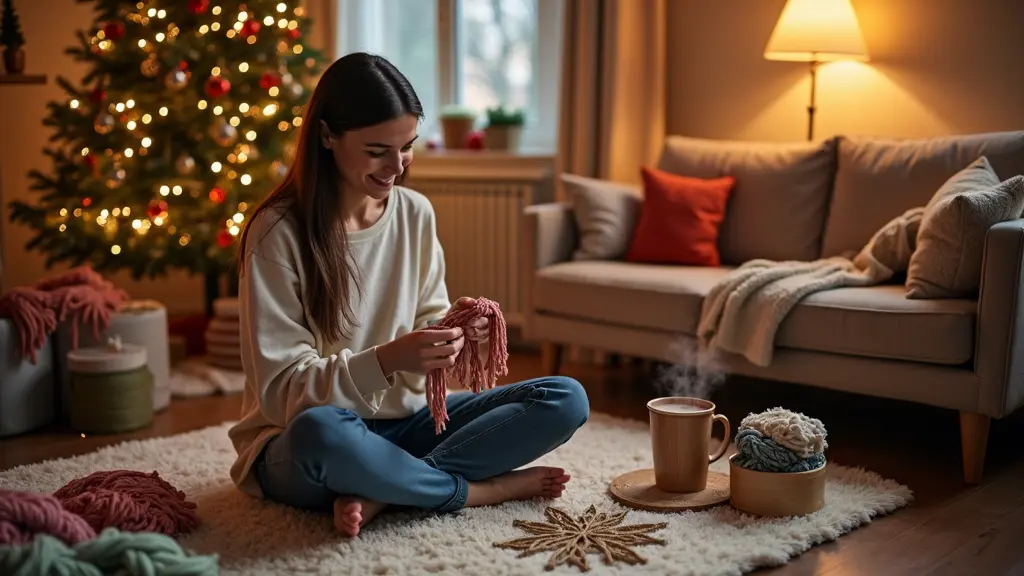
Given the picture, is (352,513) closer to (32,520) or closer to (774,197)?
(32,520)

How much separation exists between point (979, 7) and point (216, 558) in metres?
2.72

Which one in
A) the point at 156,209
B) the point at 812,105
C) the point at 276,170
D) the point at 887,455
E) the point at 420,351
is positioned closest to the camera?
the point at 420,351

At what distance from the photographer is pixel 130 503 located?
1.97 m

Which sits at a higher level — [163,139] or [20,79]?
[20,79]

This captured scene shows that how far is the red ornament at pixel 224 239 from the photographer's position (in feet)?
12.2

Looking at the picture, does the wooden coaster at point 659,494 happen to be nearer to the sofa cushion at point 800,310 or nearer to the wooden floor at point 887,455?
the wooden floor at point 887,455

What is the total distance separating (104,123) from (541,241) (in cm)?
159

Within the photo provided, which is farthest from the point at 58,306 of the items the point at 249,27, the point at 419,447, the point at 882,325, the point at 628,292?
the point at 882,325

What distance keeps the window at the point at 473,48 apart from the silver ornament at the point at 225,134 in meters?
1.03

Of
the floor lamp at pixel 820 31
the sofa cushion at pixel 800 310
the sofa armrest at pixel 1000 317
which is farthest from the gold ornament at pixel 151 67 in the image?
the sofa armrest at pixel 1000 317

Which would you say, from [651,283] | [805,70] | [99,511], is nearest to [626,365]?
[651,283]

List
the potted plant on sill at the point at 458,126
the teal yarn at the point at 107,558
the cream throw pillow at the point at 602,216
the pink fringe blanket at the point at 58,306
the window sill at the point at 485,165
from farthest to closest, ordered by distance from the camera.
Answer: the potted plant on sill at the point at 458,126 → the window sill at the point at 485,165 → the cream throw pillow at the point at 602,216 → the pink fringe blanket at the point at 58,306 → the teal yarn at the point at 107,558

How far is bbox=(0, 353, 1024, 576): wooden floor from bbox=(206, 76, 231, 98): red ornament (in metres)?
1.09

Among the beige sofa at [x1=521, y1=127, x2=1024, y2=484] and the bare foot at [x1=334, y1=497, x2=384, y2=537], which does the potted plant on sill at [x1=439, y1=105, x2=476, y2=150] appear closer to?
the beige sofa at [x1=521, y1=127, x2=1024, y2=484]
